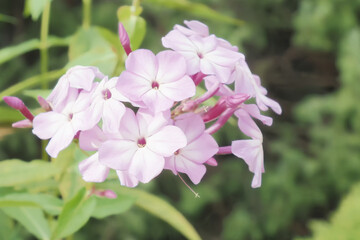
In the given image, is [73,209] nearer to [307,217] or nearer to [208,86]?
[208,86]

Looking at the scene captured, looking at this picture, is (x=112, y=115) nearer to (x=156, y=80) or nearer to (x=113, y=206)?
(x=156, y=80)

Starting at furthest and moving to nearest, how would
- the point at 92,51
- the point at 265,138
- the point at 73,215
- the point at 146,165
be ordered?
the point at 265,138, the point at 92,51, the point at 73,215, the point at 146,165

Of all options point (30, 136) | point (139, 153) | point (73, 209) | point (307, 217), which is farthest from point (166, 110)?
point (307, 217)

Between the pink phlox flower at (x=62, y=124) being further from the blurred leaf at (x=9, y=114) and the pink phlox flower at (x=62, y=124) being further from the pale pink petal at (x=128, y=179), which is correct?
the blurred leaf at (x=9, y=114)

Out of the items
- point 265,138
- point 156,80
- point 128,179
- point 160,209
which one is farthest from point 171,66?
point 265,138

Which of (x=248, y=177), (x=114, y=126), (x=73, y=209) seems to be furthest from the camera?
(x=248, y=177)

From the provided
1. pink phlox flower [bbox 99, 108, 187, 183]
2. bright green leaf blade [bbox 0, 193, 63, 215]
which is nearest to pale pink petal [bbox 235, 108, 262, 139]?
pink phlox flower [bbox 99, 108, 187, 183]

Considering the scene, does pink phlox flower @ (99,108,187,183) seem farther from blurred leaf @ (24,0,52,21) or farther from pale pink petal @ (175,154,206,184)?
blurred leaf @ (24,0,52,21)

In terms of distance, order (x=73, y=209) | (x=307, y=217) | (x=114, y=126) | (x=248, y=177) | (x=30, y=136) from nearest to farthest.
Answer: (x=114, y=126) → (x=73, y=209) → (x=30, y=136) → (x=248, y=177) → (x=307, y=217)
